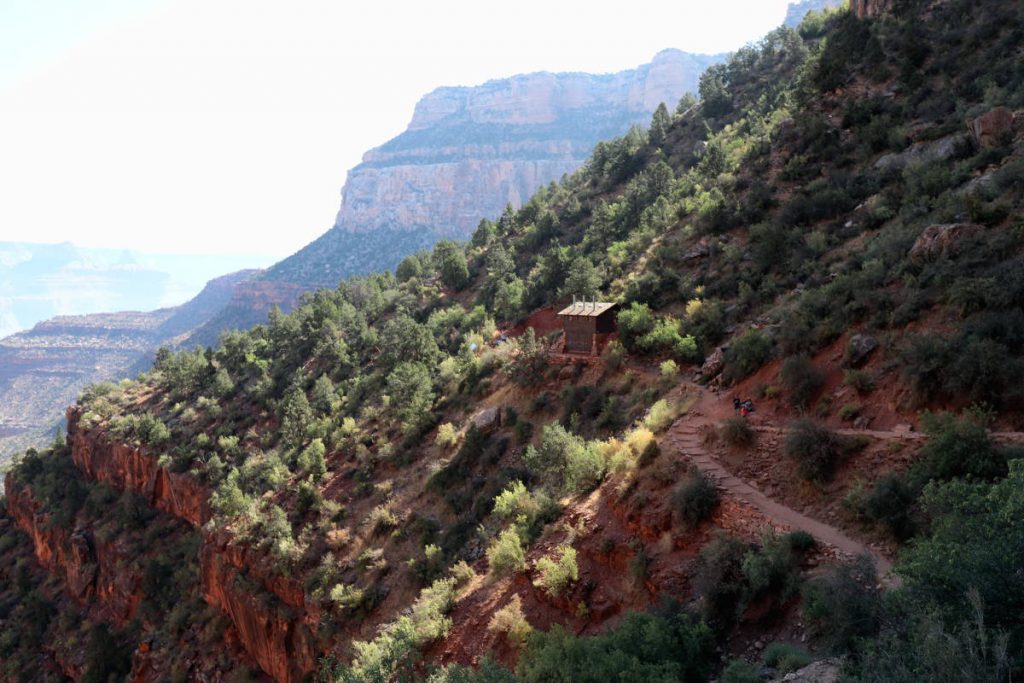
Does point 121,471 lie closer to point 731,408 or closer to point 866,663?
point 731,408

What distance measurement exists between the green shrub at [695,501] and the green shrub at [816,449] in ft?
6.26

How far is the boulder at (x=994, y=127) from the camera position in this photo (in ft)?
73.9

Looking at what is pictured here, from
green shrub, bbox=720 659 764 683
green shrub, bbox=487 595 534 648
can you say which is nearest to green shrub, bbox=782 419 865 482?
green shrub, bbox=720 659 764 683

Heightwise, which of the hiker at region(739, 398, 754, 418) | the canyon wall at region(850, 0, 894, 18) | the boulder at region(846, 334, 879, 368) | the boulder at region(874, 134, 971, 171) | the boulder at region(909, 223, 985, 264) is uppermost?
the canyon wall at region(850, 0, 894, 18)

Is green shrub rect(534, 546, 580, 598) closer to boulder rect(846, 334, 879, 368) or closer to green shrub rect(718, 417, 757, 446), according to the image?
green shrub rect(718, 417, 757, 446)

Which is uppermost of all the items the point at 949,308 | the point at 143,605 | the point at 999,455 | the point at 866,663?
the point at 949,308

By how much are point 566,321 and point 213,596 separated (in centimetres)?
2315

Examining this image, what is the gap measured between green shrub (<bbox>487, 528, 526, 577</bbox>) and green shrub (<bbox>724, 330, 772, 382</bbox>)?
8.62 meters

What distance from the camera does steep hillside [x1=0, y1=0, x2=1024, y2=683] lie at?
1036 centimetres

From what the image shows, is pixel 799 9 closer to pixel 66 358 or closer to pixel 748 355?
pixel 748 355

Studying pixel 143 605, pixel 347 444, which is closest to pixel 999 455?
pixel 347 444

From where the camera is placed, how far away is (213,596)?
1256 inches

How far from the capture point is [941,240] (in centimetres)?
1692

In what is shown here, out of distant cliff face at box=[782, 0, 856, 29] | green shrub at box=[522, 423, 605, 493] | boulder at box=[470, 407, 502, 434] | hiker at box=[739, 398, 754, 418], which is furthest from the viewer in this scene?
distant cliff face at box=[782, 0, 856, 29]
